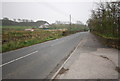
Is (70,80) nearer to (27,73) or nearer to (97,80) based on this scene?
(97,80)

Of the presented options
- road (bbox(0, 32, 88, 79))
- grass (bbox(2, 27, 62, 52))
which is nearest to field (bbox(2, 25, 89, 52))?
grass (bbox(2, 27, 62, 52))

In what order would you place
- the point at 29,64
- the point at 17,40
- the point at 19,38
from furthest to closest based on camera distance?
the point at 19,38 → the point at 17,40 → the point at 29,64

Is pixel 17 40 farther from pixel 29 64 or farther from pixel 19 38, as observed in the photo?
pixel 29 64

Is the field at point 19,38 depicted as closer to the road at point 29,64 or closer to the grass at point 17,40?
the grass at point 17,40

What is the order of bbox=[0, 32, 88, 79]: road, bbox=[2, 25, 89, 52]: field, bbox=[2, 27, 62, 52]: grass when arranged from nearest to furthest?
1. bbox=[0, 32, 88, 79]: road
2. bbox=[2, 27, 62, 52]: grass
3. bbox=[2, 25, 89, 52]: field

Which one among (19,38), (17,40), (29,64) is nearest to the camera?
(29,64)

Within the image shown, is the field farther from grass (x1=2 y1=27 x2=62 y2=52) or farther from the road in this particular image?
the road

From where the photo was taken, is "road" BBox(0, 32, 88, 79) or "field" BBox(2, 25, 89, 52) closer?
"road" BBox(0, 32, 88, 79)

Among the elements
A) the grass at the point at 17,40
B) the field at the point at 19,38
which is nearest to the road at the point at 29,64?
the grass at the point at 17,40

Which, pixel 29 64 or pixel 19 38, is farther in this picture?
pixel 19 38

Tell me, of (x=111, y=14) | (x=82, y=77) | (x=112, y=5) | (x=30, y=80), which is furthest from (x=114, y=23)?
(x=30, y=80)

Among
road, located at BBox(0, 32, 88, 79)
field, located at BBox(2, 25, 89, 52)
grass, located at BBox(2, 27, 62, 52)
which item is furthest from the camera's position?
field, located at BBox(2, 25, 89, 52)

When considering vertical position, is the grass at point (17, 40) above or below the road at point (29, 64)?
above

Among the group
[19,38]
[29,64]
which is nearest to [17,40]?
[19,38]
